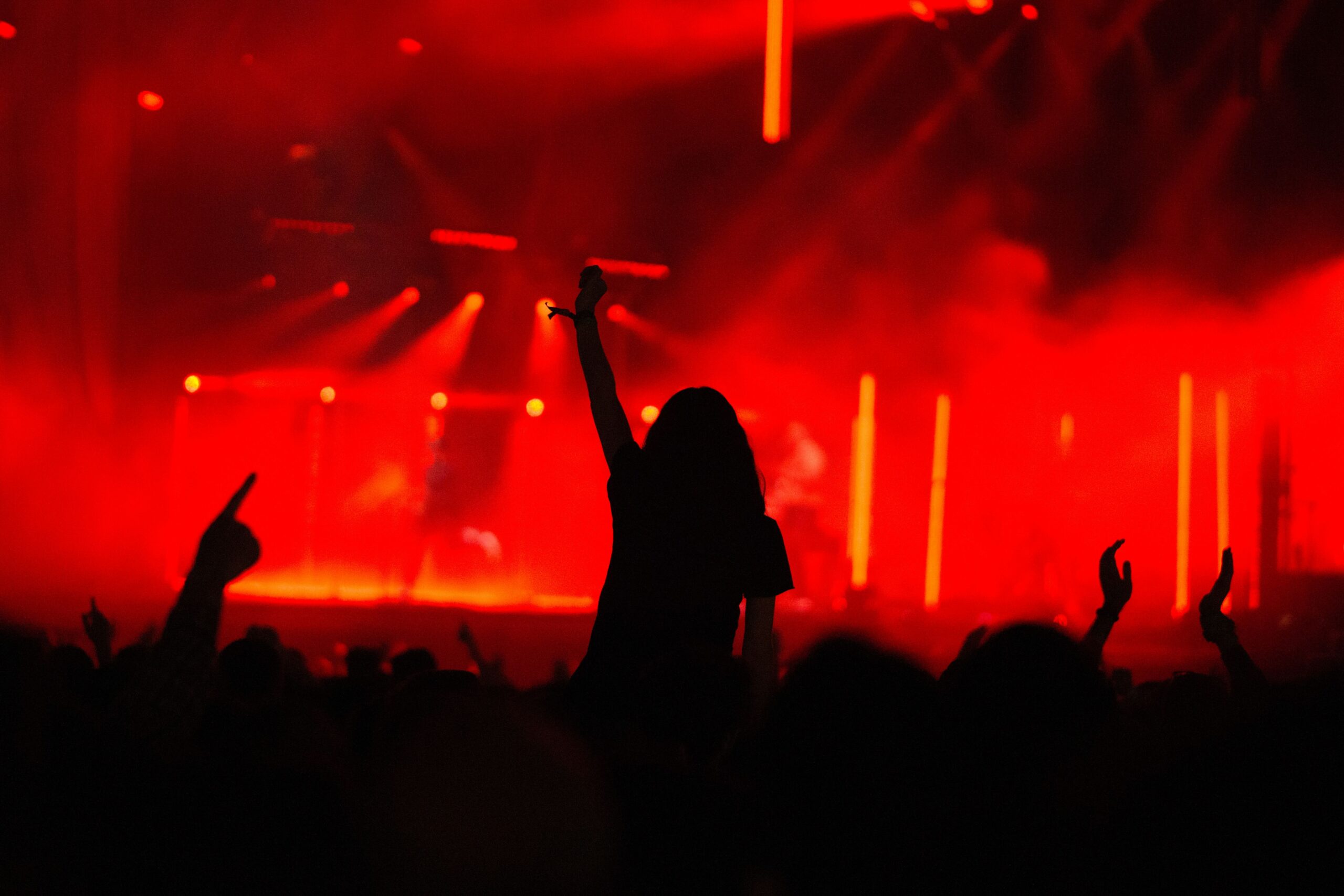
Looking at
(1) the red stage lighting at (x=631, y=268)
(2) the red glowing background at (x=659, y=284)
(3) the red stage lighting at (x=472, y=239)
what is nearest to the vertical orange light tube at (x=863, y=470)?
(2) the red glowing background at (x=659, y=284)

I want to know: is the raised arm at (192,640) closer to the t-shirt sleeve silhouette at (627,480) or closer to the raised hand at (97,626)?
the t-shirt sleeve silhouette at (627,480)

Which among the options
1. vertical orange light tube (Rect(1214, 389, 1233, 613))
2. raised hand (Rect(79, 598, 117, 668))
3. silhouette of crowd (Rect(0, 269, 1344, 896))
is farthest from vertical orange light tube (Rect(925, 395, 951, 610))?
silhouette of crowd (Rect(0, 269, 1344, 896))

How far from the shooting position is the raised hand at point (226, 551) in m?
2.59

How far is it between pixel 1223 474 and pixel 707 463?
12.6 m

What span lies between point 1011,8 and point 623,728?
492 inches

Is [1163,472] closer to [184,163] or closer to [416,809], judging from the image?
[184,163]

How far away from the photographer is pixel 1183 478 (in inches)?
524

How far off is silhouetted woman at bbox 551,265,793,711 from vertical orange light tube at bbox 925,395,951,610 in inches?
491

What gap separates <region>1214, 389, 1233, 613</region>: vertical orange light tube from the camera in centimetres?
1305

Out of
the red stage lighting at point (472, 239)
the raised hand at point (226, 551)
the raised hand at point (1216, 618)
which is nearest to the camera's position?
the raised hand at point (1216, 618)

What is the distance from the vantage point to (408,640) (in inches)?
380

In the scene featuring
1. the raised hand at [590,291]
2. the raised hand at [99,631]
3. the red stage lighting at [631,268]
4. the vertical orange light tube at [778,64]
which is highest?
the vertical orange light tube at [778,64]

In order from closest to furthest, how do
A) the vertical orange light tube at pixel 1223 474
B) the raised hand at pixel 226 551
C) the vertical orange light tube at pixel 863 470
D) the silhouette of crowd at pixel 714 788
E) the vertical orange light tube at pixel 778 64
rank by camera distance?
the silhouette of crowd at pixel 714 788 → the raised hand at pixel 226 551 → the vertical orange light tube at pixel 778 64 → the vertical orange light tube at pixel 1223 474 → the vertical orange light tube at pixel 863 470

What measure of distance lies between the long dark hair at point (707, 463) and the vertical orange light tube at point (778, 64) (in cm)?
806
